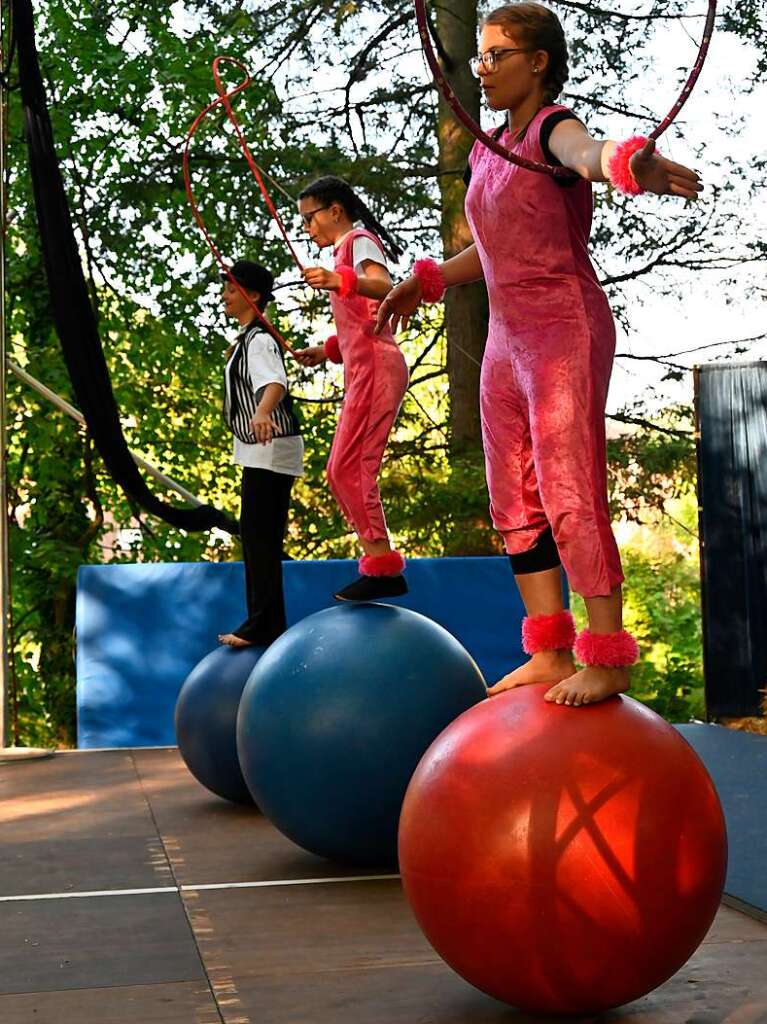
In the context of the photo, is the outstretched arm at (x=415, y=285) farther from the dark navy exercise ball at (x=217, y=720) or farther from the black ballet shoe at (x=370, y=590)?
the dark navy exercise ball at (x=217, y=720)

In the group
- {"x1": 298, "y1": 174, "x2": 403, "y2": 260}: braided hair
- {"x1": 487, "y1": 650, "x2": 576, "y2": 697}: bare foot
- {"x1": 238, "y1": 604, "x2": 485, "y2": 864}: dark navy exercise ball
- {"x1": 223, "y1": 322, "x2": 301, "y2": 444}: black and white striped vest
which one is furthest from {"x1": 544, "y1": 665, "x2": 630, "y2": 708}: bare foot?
{"x1": 223, "y1": 322, "x2": 301, "y2": 444}: black and white striped vest

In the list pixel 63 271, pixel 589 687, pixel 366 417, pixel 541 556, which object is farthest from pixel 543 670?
pixel 63 271

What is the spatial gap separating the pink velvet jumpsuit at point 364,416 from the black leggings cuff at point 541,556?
4.20 feet

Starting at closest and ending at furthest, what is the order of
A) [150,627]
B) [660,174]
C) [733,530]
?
[660,174] < [150,627] < [733,530]

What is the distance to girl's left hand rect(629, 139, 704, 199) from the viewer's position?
2783mm

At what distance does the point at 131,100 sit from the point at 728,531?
5.90 m

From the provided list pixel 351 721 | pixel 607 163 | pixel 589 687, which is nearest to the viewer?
pixel 607 163

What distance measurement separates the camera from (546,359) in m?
3.36

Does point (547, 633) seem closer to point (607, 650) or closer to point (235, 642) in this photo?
point (607, 650)

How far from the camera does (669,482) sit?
12.6 m

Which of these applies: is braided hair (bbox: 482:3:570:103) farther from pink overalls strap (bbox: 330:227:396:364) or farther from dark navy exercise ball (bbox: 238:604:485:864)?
dark navy exercise ball (bbox: 238:604:485:864)

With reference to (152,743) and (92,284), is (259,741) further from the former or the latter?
(92,284)

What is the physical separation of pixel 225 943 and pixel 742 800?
3.00m

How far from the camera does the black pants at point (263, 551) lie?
5.74 m
